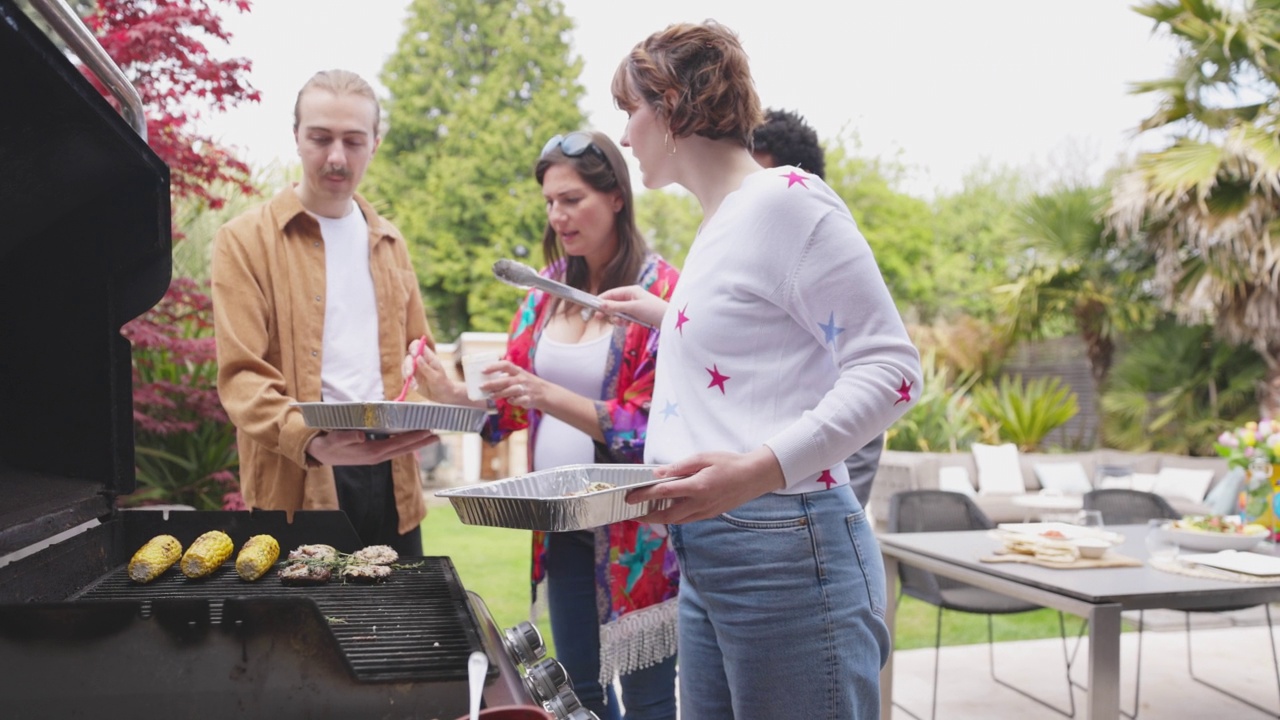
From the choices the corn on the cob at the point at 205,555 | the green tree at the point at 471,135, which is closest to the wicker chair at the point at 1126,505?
the corn on the cob at the point at 205,555

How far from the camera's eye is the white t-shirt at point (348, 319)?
227cm

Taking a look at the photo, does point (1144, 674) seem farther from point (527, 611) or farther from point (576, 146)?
point (576, 146)

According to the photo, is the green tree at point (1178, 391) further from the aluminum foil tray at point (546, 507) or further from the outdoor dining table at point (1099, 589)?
the aluminum foil tray at point (546, 507)

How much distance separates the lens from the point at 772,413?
4.59ft

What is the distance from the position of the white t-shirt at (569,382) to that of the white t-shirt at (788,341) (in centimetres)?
81

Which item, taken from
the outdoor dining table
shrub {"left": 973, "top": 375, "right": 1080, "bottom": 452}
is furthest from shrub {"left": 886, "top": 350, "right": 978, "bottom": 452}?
the outdoor dining table

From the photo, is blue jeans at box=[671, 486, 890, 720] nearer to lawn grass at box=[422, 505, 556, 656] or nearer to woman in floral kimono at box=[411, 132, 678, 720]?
woman in floral kimono at box=[411, 132, 678, 720]

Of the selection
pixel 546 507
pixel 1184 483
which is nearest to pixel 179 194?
pixel 546 507

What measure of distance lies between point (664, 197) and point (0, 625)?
28945mm

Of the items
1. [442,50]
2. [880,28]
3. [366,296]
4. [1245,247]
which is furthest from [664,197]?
[366,296]

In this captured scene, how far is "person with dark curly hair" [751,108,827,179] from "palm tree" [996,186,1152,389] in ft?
31.2

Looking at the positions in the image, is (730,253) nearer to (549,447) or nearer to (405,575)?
(405,575)

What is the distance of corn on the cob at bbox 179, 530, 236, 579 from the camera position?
1.57m

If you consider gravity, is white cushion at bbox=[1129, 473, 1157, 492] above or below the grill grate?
below
